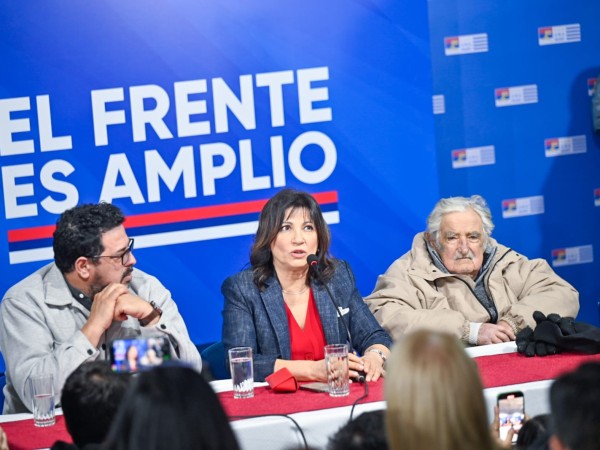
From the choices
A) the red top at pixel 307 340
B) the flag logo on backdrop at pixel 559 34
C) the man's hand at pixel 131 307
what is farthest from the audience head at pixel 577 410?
the flag logo on backdrop at pixel 559 34

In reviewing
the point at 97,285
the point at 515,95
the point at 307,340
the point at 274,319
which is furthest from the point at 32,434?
the point at 515,95

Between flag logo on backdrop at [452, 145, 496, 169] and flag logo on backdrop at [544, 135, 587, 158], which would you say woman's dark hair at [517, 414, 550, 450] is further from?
flag logo on backdrop at [544, 135, 587, 158]

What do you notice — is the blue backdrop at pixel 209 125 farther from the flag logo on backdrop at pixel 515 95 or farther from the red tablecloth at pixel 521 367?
the red tablecloth at pixel 521 367

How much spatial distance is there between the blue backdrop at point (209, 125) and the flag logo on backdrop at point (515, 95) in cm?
127

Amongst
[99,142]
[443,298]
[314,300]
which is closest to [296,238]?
[314,300]

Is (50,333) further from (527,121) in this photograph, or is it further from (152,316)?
(527,121)

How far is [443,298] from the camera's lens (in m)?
4.47

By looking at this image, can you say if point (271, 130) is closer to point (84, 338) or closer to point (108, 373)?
point (84, 338)

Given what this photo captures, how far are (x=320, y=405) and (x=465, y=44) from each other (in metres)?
3.75

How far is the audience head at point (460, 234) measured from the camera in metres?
Result: 4.57

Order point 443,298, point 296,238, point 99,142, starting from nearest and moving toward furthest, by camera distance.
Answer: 1. point 296,238
2. point 443,298
3. point 99,142

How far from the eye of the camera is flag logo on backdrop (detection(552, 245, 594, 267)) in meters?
6.41

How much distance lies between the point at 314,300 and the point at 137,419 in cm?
247

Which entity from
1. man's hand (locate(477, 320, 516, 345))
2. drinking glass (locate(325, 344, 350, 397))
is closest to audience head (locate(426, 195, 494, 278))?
man's hand (locate(477, 320, 516, 345))
